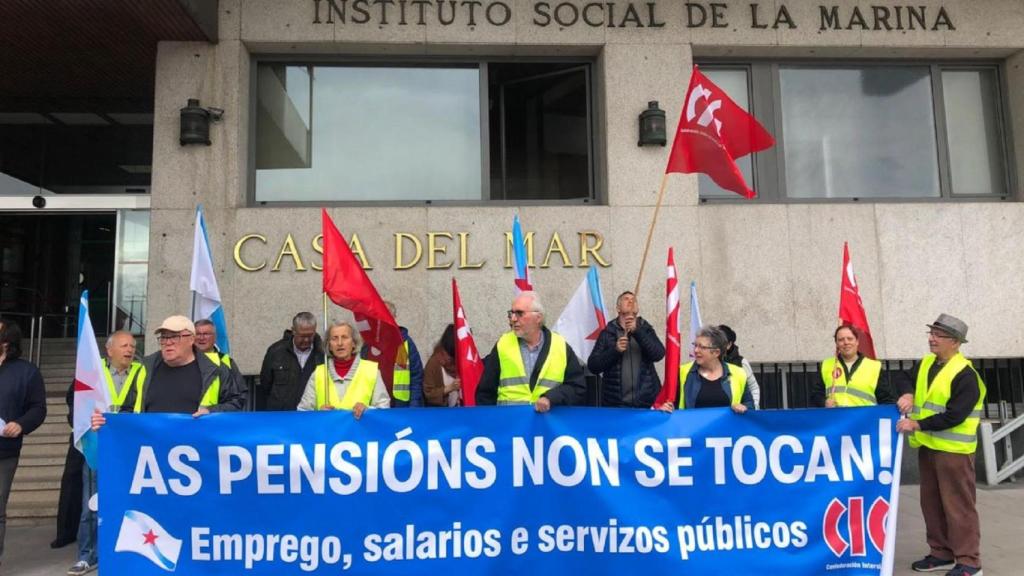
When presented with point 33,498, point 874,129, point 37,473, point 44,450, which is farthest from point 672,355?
point 44,450

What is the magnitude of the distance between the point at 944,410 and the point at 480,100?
5761mm

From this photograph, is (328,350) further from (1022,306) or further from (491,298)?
(1022,306)

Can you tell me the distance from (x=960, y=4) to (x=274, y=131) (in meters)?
8.12

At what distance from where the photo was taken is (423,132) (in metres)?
8.71

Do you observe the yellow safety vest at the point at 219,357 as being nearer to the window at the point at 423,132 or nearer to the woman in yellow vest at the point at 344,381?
the woman in yellow vest at the point at 344,381

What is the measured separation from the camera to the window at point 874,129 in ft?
29.1

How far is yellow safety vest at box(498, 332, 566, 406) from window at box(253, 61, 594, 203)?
3713 millimetres

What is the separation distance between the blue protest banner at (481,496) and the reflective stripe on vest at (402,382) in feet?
5.21

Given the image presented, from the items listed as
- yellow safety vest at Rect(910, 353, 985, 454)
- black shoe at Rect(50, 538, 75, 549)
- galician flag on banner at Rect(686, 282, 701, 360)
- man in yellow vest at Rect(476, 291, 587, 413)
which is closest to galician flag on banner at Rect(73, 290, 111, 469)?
black shoe at Rect(50, 538, 75, 549)

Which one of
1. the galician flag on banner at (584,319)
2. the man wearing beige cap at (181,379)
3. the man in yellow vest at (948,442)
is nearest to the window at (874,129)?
the galician flag on banner at (584,319)

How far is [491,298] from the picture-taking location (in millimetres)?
8070

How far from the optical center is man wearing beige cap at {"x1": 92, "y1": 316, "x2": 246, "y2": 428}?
15.9 feet

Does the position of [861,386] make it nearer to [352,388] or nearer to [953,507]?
[953,507]

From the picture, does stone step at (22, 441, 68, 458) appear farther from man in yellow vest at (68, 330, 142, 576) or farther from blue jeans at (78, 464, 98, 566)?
blue jeans at (78, 464, 98, 566)
